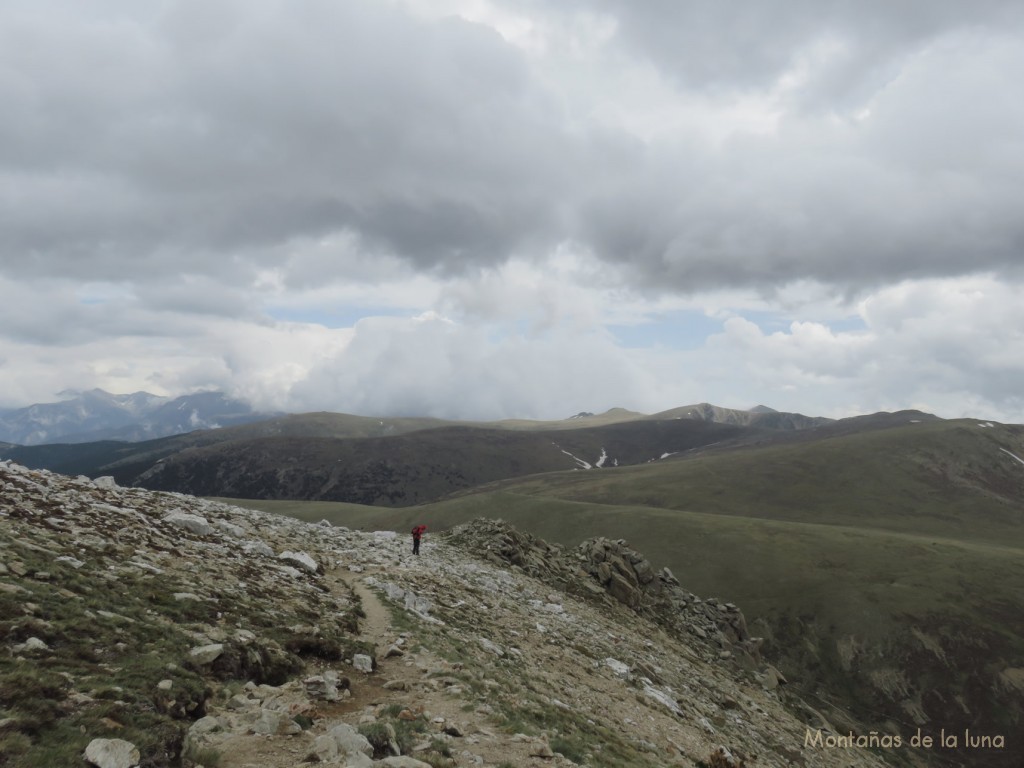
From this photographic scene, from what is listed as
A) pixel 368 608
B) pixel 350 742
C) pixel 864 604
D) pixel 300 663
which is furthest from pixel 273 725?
pixel 864 604

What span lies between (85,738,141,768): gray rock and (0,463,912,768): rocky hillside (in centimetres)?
4

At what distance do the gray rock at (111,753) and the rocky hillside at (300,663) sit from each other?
40mm

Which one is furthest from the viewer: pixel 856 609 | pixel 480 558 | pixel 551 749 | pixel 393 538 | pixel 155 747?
pixel 856 609

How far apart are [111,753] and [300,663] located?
7674 millimetres

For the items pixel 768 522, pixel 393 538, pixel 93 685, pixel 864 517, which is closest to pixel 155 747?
pixel 93 685

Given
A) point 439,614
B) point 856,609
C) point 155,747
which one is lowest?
point 856,609

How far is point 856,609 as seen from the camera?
99.8m

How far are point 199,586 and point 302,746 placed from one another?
1021 cm

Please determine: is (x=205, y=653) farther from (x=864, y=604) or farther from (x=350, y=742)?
(x=864, y=604)

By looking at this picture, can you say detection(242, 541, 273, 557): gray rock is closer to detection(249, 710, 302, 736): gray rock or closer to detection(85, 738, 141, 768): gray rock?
detection(249, 710, 302, 736): gray rock

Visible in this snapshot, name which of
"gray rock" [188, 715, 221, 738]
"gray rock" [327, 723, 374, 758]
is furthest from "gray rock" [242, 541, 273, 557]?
"gray rock" [327, 723, 374, 758]

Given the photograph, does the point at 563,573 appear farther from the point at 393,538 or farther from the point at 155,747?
the point at 155,747

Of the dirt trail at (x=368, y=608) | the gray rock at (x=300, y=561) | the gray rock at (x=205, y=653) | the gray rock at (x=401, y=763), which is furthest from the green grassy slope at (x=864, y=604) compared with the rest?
the gray rock at (x=205, y=653)

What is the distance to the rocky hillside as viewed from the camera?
34.8 feet
